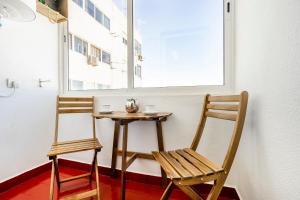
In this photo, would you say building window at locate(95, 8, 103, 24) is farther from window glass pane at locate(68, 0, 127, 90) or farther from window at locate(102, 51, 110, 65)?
window at locate(102, 51, 110, 65)

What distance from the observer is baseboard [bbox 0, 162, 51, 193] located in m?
1.48

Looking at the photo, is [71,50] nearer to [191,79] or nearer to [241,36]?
[191,79]

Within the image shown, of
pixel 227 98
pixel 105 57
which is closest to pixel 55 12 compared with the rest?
pixel 105 57

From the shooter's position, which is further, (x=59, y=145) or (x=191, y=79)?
(x=191, y=79)

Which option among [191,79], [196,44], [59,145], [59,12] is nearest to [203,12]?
[196,44]

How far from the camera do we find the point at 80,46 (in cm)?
204

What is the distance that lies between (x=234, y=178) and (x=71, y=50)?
2.19m

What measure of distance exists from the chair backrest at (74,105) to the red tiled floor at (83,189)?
0.48m

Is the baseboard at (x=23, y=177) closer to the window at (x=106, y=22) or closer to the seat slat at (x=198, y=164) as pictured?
the seat slat at (x=198, y=164)

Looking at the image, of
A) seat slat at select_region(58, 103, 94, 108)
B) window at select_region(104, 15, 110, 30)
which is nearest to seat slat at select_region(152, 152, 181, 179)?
seat slat at select_region(58, 103, 94, 108)

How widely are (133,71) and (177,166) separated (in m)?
1.10

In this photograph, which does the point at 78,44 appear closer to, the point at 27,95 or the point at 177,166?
the point at 27,95

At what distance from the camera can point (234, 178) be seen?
1.35m

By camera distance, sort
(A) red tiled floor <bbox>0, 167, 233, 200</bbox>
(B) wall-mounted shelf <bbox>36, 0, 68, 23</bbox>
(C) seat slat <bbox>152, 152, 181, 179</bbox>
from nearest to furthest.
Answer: (C) seat slat <bbox>152, 152, 181, 179</bbox>, (A) red tiled floor <bbox>0, 167, 233, 200</bbox>, (B) wall-mounted shelf <bbox>36, 0, 68, 23</bbox>
